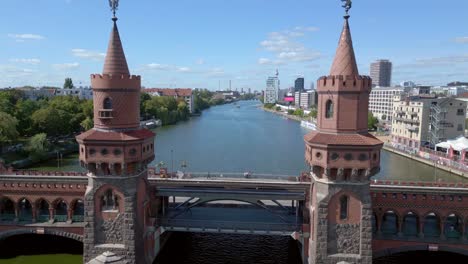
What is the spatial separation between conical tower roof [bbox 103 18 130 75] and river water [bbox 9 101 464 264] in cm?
1590

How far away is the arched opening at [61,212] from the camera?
3170cm

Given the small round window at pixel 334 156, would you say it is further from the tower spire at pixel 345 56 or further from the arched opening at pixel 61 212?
the arched opening at pixel 61 212

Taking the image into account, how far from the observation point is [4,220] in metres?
31.7

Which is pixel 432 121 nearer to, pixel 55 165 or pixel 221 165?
pixel 221 165

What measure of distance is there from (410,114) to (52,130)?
73.3m

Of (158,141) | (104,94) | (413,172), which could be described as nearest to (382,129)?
(413,172)

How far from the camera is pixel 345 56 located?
2509 centimetres

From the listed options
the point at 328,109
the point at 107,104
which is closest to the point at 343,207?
the point at 328,109

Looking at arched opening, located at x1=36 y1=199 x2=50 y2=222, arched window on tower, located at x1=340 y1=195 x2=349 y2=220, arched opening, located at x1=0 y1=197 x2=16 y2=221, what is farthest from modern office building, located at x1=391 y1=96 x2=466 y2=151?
arched opening, located at x1=0 y1=197 x2=16 y2=221

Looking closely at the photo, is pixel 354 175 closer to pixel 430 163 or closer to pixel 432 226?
pixel 432 226

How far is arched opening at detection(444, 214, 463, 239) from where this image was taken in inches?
1133

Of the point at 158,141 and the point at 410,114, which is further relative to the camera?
the point at 158,141

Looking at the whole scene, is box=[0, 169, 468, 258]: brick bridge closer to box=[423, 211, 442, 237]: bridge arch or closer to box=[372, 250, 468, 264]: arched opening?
box=[423, 211, 442, 237]: bridge arch

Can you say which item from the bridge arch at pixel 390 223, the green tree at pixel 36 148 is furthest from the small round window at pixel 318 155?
the green tree at pixel 36 148
